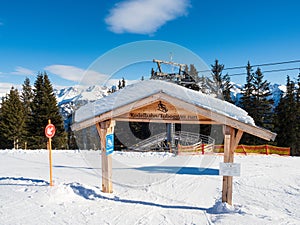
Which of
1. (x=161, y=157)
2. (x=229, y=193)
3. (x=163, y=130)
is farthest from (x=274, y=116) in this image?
(x=229, y=193)

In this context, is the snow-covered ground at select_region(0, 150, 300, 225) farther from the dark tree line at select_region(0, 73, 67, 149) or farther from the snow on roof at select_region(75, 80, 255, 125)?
the dark tree line at select_region(0, 73, 67, 149)

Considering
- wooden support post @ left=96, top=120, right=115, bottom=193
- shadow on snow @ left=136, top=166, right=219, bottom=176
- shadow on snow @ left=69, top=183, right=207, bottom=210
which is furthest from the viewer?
shadow on snow @ left=136, top=166, right=219, bottom=176

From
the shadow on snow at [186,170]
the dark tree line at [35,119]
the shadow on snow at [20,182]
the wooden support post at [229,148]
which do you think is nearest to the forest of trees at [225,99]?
the dark tree line at [35,119]

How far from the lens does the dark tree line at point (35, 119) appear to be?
2702cm

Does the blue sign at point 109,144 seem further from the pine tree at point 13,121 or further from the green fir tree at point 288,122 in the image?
the pine tree at point 13,121

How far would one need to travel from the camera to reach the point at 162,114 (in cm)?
653

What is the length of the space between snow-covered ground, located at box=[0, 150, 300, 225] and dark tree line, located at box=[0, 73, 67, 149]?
17.4m

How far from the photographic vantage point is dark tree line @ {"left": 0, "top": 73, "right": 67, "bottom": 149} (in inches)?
1064

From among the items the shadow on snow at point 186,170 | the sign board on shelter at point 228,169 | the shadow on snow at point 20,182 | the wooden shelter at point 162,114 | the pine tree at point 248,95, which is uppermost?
the pine tree at point 248,95

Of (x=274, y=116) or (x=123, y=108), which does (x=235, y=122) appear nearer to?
(x=123, y=108)

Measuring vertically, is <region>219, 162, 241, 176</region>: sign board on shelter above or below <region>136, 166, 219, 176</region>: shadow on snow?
above

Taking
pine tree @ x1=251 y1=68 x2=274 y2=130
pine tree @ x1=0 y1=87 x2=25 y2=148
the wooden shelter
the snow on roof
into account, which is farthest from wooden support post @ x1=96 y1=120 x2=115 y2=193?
pine tree @ x1=0 y1=87 x2=25 y2=148

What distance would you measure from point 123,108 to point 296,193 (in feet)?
21.4

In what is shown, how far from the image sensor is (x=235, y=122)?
5.52m
